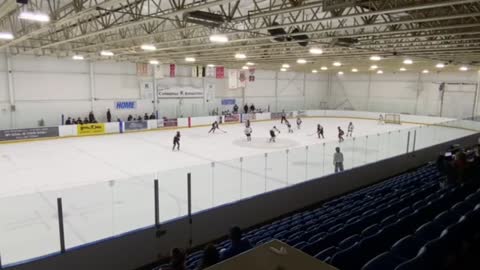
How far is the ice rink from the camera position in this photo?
8195mm

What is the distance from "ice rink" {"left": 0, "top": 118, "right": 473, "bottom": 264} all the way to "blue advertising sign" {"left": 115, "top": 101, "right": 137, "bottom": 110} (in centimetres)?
618

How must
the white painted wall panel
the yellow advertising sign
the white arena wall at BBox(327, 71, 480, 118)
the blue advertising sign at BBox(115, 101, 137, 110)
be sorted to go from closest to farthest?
the white painted wall panel
the yellow advertising sign
the blue advertising sign at BBox(115, 101, 137, 110)
the white arena wall at BBox(327, 71, 480, 118)

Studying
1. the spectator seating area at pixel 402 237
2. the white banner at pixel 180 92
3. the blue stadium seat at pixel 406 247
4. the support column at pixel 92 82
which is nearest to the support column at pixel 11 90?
the support column at pixel 92 82

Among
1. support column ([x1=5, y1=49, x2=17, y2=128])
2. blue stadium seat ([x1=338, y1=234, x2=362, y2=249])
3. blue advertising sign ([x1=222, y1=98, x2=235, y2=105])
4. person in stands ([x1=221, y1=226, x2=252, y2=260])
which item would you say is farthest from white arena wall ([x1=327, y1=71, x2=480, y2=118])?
support column ([x1=5, y1=49, x2=17, y2=128])

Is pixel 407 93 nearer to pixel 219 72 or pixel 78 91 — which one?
pixel 219 72

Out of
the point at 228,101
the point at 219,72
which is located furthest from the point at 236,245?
the point at 228,101

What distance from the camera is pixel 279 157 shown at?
1191 cm

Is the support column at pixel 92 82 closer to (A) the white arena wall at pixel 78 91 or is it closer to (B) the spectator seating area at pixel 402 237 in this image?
(A) the white arena wall at pixel 78 91

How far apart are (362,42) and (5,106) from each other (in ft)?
78.7

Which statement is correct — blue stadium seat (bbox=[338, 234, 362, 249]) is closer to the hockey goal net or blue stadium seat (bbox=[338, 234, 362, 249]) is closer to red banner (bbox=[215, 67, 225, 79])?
red banner (bbox=[215, 67, 225, 79])

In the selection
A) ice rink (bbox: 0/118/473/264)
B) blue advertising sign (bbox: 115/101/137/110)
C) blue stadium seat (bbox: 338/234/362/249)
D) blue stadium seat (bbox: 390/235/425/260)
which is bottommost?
ice rink (bbox: 0/118/473/264)

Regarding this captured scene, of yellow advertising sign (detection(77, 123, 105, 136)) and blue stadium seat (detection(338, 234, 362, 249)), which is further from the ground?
blue stadium seat (detection(338, 234, 362, 249))

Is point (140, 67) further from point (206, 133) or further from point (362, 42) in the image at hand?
point (362, 42)

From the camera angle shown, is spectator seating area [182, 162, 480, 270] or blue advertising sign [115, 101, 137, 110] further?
blue advertising sign [115, 101, 137, 110]
